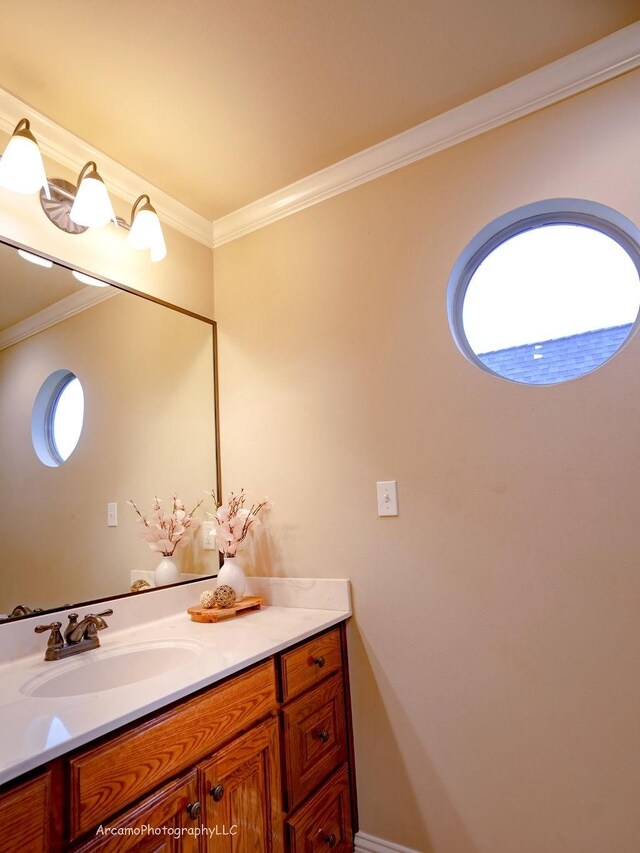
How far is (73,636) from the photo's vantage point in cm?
128

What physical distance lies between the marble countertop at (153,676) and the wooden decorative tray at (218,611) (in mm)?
21

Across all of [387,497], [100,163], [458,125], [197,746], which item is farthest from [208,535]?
[458,125]

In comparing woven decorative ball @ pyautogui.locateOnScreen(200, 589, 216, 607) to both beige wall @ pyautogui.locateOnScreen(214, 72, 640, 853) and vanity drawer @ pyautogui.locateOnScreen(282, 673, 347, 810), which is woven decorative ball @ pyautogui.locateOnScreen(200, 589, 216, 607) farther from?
vanity drawer @ pyautogui.locateOnScreen(282, 673, 347, 810)

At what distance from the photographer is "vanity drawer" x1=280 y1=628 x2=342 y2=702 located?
1293mm

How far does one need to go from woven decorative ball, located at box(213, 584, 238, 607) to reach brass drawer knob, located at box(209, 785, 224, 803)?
0.62 meters

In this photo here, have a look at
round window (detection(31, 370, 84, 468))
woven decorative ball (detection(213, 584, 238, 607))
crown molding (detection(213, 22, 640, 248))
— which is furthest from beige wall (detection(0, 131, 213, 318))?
woven decorative ball (detection(213, 584, 238, 607))

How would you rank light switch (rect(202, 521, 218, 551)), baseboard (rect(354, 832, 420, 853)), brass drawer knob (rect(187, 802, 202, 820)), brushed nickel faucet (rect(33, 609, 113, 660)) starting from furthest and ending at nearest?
light switch (rect(202, 521, 218, 551)) → baseboard (rect(354, 832, 420, 853)) → brushed nickel faucet (rect(33, 609, 113, 660)) → brass drawer knob (rect(187, 802, 202, 820))

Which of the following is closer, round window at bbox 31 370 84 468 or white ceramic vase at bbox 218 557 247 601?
round window at bbox 31 370 84 468

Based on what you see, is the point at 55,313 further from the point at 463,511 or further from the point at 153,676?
the point at 463,511

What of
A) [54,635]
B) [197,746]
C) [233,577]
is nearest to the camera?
[197,746]

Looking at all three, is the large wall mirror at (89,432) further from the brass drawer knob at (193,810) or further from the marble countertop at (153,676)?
the brass drawer knob at (193,810)

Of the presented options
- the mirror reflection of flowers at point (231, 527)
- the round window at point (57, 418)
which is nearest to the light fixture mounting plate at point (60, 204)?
the round window at point (57, 418)

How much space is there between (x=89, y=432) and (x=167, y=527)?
0.44 m

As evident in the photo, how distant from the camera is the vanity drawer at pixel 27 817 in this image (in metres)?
0.71
